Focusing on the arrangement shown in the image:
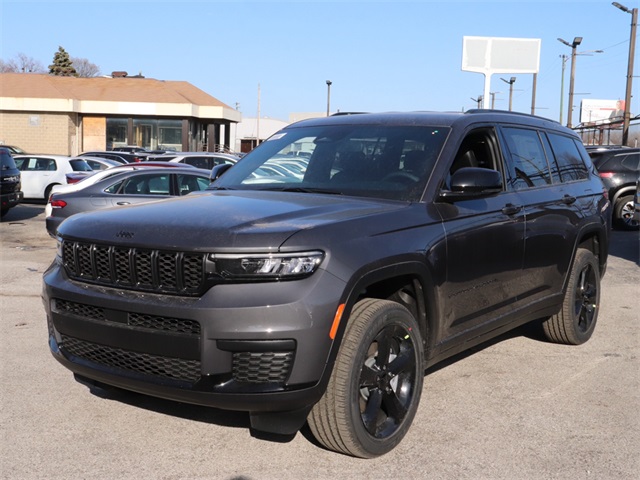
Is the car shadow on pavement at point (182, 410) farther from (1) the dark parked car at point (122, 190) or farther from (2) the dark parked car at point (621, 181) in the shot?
(2) the dark parked car at point (621, 181)

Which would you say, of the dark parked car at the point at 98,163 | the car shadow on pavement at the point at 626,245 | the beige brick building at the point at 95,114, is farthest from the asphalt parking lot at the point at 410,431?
the beige brick building at the point at 95,114

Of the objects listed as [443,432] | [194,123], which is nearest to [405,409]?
[443,432]

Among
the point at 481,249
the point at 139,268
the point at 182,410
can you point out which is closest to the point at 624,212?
the point at 481,249

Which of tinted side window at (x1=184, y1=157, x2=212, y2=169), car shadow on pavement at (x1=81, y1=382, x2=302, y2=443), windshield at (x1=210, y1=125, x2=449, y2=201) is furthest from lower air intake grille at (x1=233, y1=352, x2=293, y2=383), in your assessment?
tinted side window at (x1=184, y1=157, x2=212, y2=169)

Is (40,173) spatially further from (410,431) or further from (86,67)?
(86,67)

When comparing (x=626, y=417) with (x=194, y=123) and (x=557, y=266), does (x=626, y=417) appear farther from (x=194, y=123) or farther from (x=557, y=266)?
(x=194, y=123)

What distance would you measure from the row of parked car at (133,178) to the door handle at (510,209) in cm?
140

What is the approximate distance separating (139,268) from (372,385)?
4.40 feet

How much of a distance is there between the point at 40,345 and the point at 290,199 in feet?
9.66

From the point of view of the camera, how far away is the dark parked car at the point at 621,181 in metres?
16.5

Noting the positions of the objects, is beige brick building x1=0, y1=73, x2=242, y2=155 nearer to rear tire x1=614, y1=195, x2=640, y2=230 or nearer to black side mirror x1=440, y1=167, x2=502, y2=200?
rear tire x1=614, y1=195, x2=640, y2=230

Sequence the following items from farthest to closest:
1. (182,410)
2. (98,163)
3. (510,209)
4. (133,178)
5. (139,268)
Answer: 1. (98,163)
2. (133,178)
3. (510,209)
4. (182,410)
5. (139,268)

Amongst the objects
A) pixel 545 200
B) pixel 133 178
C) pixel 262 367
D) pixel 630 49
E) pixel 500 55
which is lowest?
pixel 262 367

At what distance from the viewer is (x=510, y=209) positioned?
17.2 ft
